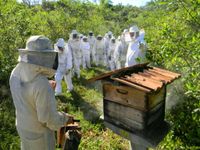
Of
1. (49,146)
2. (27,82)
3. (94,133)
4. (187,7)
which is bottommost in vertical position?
(94,133)

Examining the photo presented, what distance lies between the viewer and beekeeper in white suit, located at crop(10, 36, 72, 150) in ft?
11.0

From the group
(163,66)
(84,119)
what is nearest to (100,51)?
(84,119)

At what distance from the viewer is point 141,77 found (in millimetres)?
3996

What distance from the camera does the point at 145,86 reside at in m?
3.65

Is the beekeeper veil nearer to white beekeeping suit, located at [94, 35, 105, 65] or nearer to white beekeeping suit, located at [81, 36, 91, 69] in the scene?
white beekeeping suit, located at [81, 36, 91, 69]

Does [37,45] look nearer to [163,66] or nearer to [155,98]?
[155,98]

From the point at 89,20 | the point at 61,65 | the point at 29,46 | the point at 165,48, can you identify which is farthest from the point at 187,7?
the point at 89,20

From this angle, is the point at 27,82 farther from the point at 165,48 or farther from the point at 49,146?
the point at 165,48

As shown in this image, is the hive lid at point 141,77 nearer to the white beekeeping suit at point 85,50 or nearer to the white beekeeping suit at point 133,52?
the white beekeeping suit at point 133,52

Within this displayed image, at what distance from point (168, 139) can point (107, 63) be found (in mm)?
10629

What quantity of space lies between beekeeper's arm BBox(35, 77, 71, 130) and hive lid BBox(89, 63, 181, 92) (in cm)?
75

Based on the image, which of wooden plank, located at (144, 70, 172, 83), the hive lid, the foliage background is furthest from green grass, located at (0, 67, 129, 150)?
wooden plank, located at (144, 70, 172, 83)

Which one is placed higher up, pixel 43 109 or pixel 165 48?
pixel 165 48

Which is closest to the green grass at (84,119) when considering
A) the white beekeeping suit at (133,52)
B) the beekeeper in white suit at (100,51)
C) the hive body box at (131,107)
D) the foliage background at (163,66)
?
the foliage background at (163,66)
